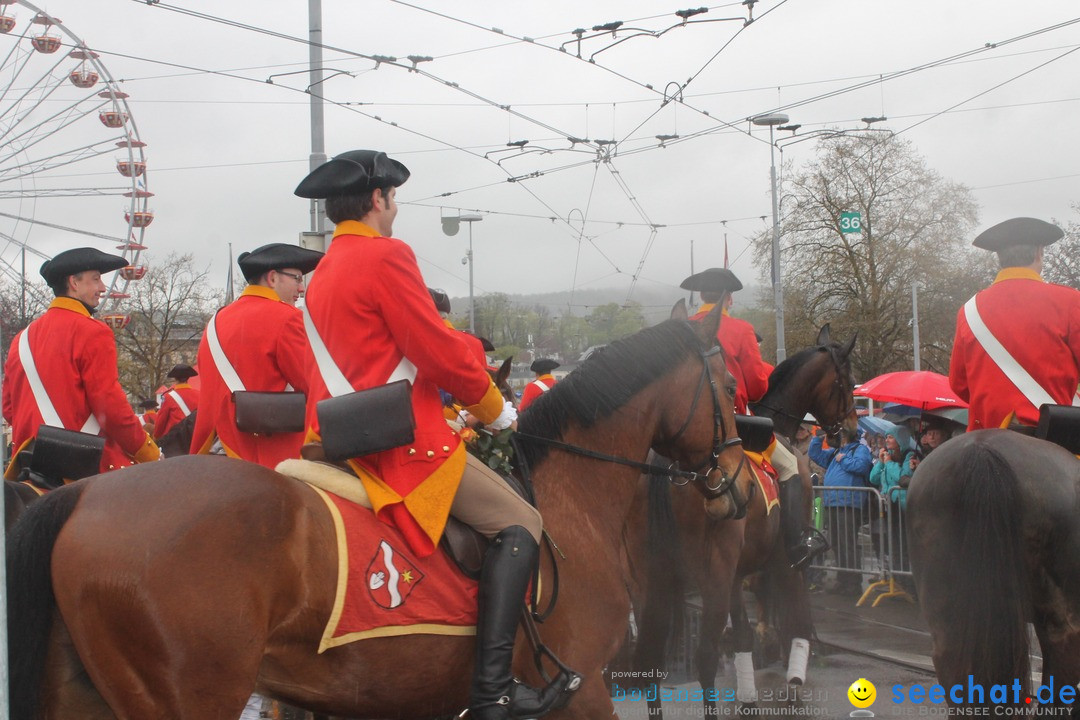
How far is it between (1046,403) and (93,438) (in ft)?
18.0

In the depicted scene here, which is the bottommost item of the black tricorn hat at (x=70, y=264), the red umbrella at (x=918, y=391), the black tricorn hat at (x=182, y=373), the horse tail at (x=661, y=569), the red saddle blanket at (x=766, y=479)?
the horse tail at (x=661, y=569)

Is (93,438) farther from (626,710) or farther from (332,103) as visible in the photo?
(332,103)

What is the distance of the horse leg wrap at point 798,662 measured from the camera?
7.96 metres

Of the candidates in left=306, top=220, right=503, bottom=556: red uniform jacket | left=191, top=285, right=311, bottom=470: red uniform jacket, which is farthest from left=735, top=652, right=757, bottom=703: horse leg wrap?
left=306, top=220, right=503, bottom=556: red uniform jacket

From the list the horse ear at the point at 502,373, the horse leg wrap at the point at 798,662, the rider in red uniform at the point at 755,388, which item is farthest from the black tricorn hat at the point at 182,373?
the horse leg wrap at the point at 798,662

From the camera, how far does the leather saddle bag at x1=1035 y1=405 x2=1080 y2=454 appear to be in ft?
18.0

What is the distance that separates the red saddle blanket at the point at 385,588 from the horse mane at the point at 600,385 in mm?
880

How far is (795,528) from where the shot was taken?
28.2 ft

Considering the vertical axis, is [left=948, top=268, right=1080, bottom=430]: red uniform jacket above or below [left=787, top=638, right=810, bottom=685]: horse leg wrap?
above

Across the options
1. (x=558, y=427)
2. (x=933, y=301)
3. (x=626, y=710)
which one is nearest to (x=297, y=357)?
(x=558, y=427)

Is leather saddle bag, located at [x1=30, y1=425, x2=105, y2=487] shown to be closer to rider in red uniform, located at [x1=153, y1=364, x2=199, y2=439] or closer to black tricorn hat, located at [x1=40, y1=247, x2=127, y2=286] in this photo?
black tricorn hat, located at [x1=40, y1=247, x2=127, y2=286]

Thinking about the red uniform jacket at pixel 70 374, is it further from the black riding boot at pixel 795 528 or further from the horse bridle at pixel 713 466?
the black riding boot at pixel 795 528

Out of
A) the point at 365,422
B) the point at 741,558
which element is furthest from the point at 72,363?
the point at 741,558

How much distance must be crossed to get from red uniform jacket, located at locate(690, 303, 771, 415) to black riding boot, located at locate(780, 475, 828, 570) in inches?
38.0
